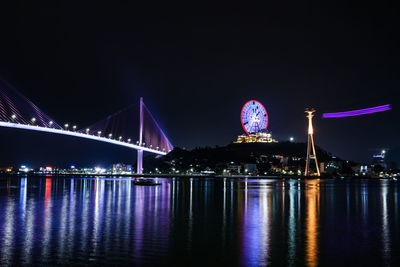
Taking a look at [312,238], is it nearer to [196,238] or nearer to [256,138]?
[196,238]

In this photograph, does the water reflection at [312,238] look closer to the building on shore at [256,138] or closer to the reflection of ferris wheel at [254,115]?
the reflection of ferris wheel at [254,115]

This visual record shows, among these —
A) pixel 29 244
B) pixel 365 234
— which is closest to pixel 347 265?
pixel 365 234

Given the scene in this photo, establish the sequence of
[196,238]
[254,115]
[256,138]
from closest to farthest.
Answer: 1. [196,238]
2. [254,115]
3. [256,138]

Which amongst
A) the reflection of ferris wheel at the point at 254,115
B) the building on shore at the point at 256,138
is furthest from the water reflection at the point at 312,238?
the building on shore at the point at 256,138

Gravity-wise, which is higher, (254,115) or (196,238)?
(254,115)

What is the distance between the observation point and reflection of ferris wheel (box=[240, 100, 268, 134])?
262 ft

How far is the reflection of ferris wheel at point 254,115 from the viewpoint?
79875 mm

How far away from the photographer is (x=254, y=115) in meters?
80.1

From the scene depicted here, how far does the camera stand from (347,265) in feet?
25.1

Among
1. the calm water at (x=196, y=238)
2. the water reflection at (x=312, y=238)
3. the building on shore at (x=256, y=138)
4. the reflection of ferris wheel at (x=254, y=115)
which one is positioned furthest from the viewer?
the building on shore at (x=256, y=138)

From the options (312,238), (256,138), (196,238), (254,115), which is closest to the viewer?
(196,238)

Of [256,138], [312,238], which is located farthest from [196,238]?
[256,138]

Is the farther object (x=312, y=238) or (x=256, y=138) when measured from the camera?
(x=256, y=138)

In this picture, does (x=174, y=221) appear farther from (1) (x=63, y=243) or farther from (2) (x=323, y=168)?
(2) (x=323, y=168)
